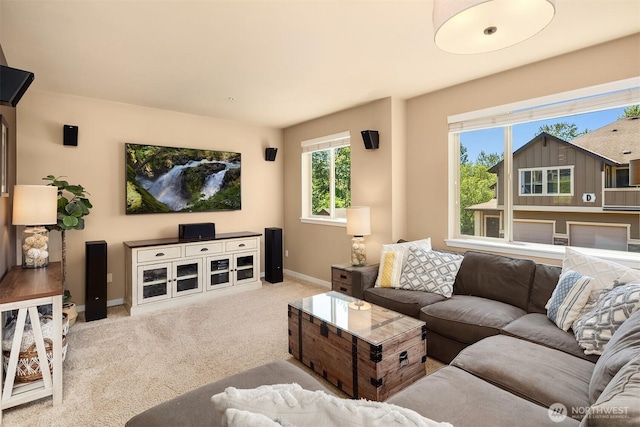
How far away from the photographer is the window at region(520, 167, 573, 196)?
9.66ft

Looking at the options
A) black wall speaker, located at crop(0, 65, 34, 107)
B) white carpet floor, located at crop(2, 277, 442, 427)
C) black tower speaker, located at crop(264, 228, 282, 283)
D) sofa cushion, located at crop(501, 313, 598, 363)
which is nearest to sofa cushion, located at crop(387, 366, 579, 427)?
sofa cushion, located at crop(501, 313, 598, 363)

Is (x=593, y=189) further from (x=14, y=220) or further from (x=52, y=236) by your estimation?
(x=52, y=236)

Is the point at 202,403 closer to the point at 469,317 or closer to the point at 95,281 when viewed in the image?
the point at 469,317

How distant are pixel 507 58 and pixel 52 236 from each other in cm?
497

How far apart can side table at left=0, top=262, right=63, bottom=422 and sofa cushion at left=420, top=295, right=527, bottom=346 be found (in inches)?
104

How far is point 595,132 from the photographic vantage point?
2783 mm

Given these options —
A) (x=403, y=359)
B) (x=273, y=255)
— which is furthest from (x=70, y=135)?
(x=403, y=359)

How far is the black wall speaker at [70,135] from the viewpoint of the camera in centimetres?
365

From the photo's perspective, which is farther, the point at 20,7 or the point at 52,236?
the point at 52,236

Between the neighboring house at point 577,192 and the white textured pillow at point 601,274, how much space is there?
0.65 meters

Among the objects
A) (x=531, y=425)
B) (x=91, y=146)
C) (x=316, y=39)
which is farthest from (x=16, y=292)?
(x=531, y=425)

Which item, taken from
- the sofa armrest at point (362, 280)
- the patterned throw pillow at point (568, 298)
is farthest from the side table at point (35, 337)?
the patterned throw pillow at point (568, 298)

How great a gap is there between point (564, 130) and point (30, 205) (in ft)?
15.2

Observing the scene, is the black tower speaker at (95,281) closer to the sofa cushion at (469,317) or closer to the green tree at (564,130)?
the sofa cushion at (469,317)
